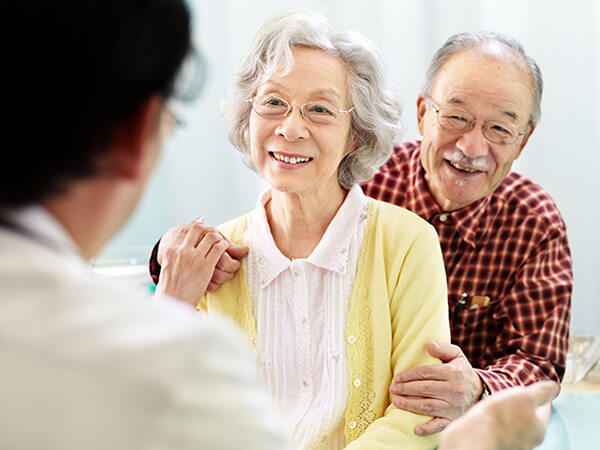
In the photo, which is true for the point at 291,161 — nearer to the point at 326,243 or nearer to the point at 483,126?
the point at 326,243

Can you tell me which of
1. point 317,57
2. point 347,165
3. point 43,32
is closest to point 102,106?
point 43,32

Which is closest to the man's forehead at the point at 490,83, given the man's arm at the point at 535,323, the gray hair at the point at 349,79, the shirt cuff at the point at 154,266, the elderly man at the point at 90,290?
the gray hair at the point at 349,79

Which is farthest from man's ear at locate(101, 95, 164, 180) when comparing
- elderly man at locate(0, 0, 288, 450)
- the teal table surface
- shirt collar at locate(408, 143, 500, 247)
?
Answer: shirt collar at locate(408, 143, 500, 247)

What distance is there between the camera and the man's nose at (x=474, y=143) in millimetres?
1893

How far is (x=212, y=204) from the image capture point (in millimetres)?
2871

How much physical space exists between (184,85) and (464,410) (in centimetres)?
112

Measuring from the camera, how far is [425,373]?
60.1 inches

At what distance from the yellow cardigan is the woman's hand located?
0.04 metres

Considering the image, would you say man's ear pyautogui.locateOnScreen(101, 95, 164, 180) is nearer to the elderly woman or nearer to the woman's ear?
the elderly woman

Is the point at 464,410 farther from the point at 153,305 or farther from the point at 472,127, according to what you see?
the point at 153,305

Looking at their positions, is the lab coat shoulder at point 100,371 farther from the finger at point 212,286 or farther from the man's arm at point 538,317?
the man's arm at point 538,317

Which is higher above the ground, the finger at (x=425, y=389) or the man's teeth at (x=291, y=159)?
the man's teeth at (x=291, y=159)

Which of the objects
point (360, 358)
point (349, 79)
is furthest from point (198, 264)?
point (349, 79)

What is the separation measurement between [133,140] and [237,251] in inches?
42.0
